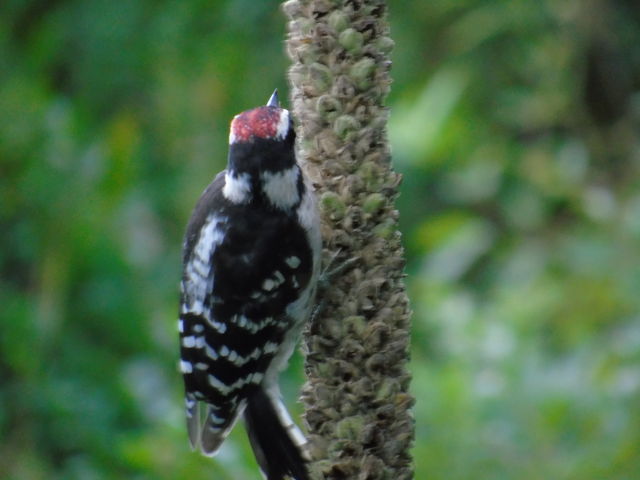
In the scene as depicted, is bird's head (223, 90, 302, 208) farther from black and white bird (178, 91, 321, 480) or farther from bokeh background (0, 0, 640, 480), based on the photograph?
bokeh background (0, 0, 640, 480)

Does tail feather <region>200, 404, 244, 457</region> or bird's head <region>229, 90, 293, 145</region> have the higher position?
bird's head <region>229, 90, 293, 145</region>

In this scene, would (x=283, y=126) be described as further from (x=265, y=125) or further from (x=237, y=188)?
(x=237, y=188)

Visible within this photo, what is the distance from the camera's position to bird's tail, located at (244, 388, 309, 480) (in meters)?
2.79

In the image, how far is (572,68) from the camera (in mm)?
5906

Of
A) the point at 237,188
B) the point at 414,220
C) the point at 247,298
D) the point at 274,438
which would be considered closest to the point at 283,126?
the point at 237,188

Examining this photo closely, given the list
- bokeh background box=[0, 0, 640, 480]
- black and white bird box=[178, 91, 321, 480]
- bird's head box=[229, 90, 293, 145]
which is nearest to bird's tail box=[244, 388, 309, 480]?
black and white bird box=[178, 91, 321, 480]

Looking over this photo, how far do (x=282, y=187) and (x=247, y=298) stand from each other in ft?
1.10

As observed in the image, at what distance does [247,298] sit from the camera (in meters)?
3.00

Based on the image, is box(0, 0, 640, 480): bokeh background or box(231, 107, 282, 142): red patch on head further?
box(0, 0, 640, 480): bokeh background

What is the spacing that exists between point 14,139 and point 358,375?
104 inches

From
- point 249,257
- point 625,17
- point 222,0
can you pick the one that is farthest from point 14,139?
point 625,17

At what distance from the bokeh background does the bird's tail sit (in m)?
0.47

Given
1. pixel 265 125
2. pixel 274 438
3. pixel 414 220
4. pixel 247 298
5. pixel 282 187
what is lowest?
pixel 274 438

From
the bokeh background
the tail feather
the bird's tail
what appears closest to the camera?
the bird's tail
